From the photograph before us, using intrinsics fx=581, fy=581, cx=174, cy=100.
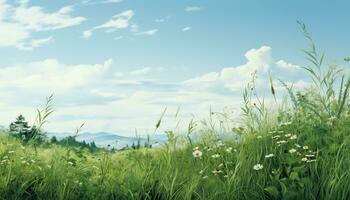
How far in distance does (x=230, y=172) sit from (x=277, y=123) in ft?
5.33

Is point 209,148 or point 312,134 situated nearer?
point 312,134

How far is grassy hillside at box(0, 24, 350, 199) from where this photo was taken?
535 centimetres

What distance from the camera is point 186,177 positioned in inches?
225

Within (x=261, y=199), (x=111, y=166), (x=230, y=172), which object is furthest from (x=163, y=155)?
(x=261, y=199)

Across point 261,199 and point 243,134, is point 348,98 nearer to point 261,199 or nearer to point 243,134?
point 243,134

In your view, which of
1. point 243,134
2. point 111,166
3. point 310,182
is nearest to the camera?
point 310,182

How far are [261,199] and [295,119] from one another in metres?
1.92

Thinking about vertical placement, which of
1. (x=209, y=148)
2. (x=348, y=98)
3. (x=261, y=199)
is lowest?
(x=261, y=199)

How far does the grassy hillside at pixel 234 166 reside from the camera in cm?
535

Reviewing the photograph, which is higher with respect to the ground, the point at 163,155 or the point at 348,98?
the point at 348,98

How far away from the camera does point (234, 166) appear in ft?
19.8

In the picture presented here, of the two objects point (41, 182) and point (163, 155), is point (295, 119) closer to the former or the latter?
point (163, 155)

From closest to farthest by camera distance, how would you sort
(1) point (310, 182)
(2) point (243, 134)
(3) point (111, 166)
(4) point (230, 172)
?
(1) point (310, 182) < (4) point (230, 172) < (3) point (111, 166) < (2) point (243, 134)

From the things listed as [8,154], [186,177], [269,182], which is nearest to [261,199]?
[269,182]
